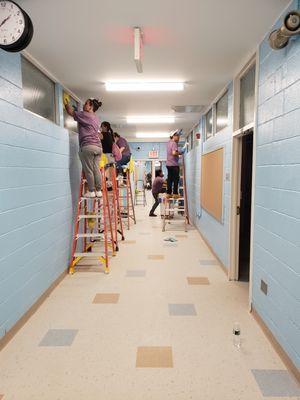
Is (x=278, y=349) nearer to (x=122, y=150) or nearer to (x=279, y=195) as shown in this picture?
(x=279, y=195)

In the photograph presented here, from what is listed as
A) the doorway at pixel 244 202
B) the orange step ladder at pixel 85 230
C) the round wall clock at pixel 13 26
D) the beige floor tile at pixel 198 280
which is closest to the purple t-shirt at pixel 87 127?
the orange step ladder at pixel 85 230

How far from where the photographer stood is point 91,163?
13.2 feet

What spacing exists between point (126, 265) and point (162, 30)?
3.16 meters

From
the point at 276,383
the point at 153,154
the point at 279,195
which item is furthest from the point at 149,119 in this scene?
the point at 153,154

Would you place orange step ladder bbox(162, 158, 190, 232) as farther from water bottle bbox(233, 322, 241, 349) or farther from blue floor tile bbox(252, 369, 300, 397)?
blue floor tile bbox(252, 369, 300, 397)

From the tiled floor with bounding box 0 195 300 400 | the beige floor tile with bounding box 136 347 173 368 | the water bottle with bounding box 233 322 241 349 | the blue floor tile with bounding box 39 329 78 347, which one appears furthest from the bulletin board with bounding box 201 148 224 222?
the blue floor tile with bounding box 39 329 78 347

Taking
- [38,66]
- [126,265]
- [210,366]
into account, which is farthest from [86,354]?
[38,66]

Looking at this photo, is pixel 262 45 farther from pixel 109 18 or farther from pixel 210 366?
pixel 210 366

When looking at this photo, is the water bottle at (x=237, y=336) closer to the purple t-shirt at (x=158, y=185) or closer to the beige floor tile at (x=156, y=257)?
the beige floor tile at (x=156, y=257)

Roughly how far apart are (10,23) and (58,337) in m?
2.43

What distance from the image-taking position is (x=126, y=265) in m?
4.35

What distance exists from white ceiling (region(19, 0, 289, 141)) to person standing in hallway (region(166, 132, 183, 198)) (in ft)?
9.20

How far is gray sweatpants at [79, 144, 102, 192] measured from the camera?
395 cm

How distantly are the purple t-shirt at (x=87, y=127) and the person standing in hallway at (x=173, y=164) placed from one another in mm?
3163
